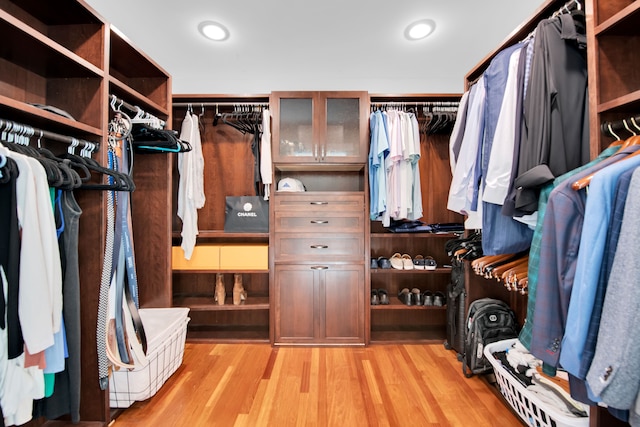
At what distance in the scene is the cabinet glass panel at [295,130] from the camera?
2.23m

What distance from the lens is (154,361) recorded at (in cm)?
156

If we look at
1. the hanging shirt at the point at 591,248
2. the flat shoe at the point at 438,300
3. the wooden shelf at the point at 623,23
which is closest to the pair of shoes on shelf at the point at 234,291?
the flat shoe at the point at 438,300

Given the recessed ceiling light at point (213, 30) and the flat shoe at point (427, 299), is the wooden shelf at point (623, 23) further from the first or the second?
the recessed ceiling light at point (213, 30)

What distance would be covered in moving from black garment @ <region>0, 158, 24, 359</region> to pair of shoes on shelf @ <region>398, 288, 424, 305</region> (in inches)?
87.8

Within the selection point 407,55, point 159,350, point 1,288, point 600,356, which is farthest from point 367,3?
point 159,350

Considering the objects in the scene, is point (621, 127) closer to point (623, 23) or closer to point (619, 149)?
point (619, 149)

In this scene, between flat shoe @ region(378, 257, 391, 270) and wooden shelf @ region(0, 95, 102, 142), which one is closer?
wooden shelf @ region(0, 95, 102, 142)

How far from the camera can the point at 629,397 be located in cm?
68

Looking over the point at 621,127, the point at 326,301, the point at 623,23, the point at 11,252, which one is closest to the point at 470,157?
the point at 621,127

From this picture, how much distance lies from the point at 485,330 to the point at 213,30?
9.49ft

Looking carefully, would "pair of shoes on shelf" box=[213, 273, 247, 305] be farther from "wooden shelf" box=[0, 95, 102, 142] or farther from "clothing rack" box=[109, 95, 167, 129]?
"wooden shelf" box=[0, 95, 102, 142]

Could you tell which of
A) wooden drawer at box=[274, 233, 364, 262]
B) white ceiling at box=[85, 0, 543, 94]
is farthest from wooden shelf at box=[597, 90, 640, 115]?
wooden drawer at box=[274, 233, 364, 262]

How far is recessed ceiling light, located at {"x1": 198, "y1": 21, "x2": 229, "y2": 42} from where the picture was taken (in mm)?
2102

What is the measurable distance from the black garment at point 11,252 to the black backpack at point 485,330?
2.18m
